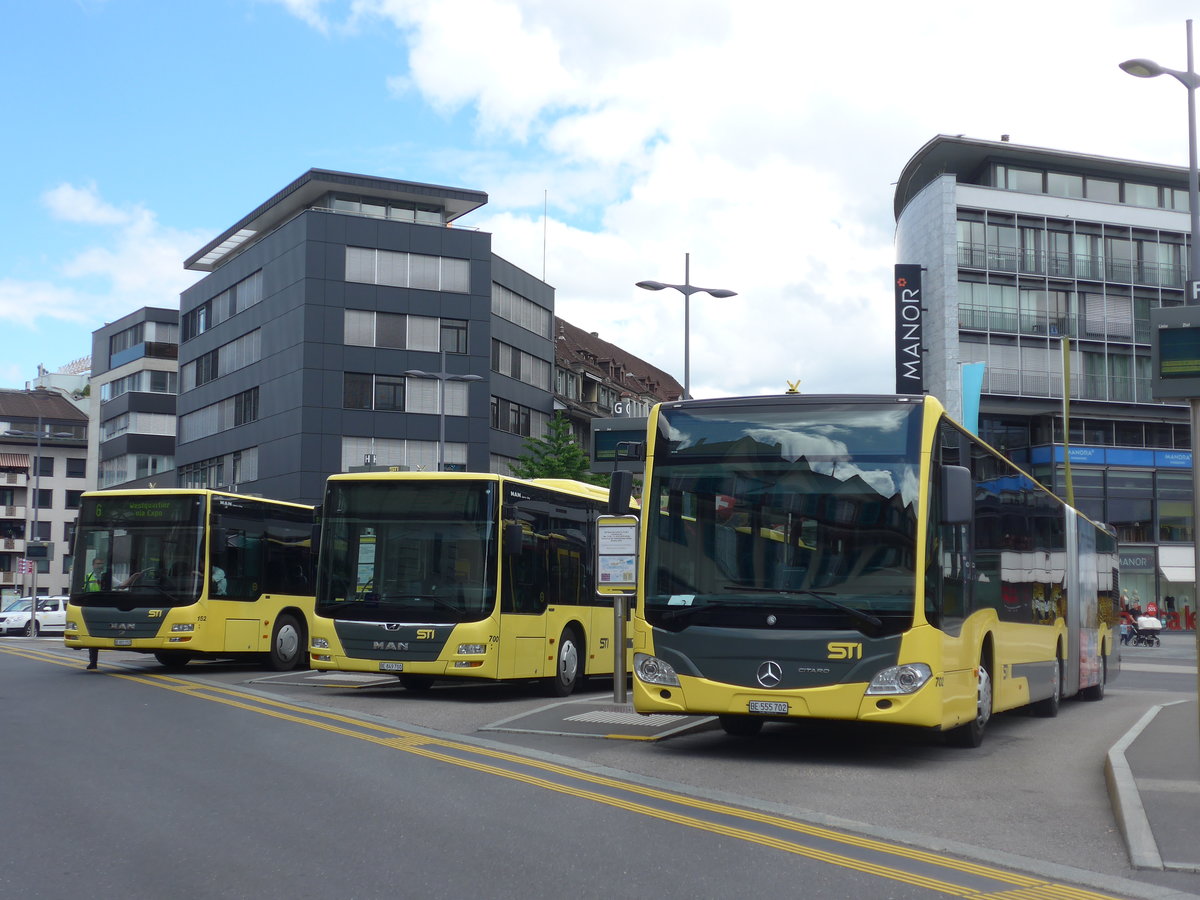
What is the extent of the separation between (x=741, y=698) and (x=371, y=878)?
17.4 ft

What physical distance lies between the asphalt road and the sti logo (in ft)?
2.99

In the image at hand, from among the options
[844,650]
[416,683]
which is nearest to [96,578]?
[416,683]

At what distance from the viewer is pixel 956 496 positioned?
38.9 ft

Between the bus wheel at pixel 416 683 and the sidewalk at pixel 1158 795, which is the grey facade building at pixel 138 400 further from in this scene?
the sidewalk at pixel 1158 795

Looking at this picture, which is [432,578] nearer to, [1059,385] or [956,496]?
[956,496]

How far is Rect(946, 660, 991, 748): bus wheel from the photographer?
1314cm

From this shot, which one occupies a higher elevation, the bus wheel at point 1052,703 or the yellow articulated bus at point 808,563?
the yellow articulated bus at point 808,563

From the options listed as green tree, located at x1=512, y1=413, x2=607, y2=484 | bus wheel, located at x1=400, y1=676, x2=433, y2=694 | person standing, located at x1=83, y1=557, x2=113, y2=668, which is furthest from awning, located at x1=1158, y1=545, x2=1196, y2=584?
person standing, located at x1=83, y1=557, x2=113, y2=668

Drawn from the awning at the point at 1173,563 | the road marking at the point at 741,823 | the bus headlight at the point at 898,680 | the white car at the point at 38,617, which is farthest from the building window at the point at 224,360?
the bus headlight at the point at 898,680

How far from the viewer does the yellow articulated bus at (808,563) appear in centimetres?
1151

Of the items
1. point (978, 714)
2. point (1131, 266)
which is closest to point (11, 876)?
point (978, 714)

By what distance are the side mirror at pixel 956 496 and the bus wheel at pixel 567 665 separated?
8859mm

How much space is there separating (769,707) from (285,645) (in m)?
15.1

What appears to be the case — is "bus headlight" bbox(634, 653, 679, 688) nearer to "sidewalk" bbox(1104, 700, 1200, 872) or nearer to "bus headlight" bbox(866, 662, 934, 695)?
"bus headlight" bbox(866, 662, 934, 695)
